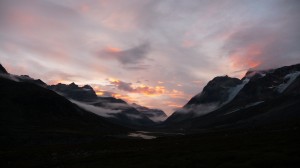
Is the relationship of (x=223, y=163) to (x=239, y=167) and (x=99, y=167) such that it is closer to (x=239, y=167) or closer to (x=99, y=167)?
(x=239, y=167)

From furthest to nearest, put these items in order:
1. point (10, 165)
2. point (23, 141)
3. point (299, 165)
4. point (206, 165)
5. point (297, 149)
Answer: point (23, 141)
point (10, 165)
point (297, 149)
point (206, 165)
point (299, 165)

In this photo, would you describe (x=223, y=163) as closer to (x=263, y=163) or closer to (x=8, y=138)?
(x=263, y=163)

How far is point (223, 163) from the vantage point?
46.7 metres

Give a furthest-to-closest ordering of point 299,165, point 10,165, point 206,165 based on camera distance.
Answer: point 10,165, point 206,165, point 299,165

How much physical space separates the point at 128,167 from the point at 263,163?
21289 mm

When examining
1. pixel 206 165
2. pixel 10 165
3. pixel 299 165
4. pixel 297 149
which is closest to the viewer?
pixel 299 165

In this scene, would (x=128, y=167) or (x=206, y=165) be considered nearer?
(x=206, y=165)

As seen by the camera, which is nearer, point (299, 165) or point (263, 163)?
point (299, 165)

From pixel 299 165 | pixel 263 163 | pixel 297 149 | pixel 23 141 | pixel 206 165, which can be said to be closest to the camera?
pixel 299 165

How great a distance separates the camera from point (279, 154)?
159ft

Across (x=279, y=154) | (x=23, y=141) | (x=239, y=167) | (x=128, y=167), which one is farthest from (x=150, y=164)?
(x=23, y=141)

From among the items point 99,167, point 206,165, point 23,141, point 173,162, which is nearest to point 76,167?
point 99,167

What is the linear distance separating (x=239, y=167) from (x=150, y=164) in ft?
51.5

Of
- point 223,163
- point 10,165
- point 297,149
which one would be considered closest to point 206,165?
point 223,163
